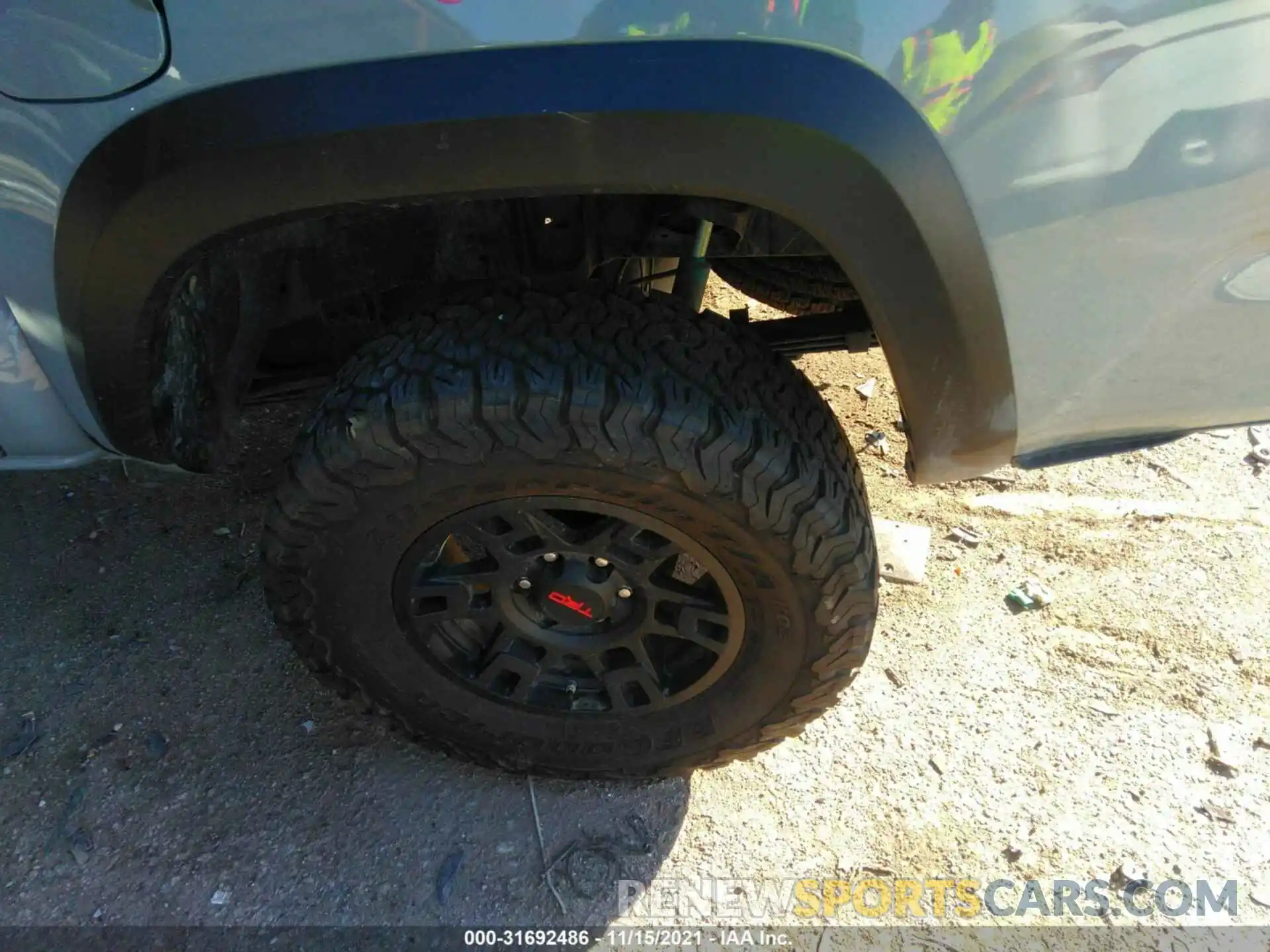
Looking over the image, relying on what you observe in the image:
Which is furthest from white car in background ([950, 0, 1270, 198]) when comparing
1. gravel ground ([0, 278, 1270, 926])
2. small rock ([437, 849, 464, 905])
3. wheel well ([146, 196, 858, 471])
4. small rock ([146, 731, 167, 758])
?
small rock ([146, 731, 167, 758])

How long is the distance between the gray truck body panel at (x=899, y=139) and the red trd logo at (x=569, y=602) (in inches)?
32.3

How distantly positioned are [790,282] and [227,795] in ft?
6.69

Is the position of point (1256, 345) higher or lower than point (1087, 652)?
higher

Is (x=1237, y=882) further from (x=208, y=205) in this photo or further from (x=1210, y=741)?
(x=208, y=205)

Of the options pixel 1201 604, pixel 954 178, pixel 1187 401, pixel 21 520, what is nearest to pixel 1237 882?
pixel 1201 604

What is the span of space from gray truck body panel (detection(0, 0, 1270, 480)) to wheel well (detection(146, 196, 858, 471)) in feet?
0.86

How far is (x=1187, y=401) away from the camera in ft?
5.02

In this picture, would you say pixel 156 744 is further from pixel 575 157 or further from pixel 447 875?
pixel 575 157

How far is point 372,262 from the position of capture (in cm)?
184

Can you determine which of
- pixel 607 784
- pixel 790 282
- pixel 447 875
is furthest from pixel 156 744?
pixel 790 282

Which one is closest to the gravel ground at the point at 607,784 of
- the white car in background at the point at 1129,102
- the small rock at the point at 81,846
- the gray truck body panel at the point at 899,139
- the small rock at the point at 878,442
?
the small rock at the point at 81,846

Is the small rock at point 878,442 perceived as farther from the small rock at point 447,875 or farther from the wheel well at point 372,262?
the small rock at point 447,875

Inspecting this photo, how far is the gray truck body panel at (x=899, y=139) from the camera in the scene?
1191 mm

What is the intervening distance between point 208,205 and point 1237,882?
2.54 meters
